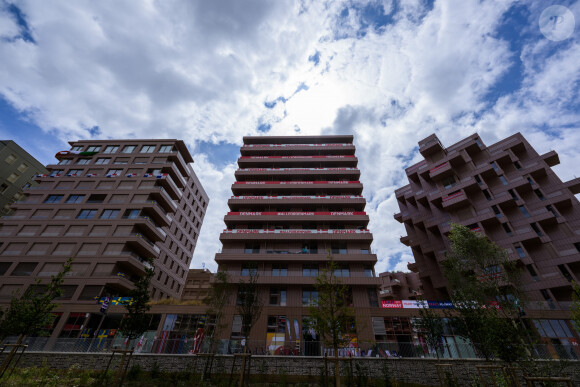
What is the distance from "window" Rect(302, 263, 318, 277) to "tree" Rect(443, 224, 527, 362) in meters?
15.9

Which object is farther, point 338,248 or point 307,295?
point 338,248

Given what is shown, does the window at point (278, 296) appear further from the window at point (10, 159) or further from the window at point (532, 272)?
the window at point (10, 159)

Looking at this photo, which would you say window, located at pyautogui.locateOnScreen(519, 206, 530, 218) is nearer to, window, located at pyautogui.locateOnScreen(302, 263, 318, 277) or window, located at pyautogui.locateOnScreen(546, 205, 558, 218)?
window, located at pyautogui.locateOnScreen(546, 205, 558, 218)

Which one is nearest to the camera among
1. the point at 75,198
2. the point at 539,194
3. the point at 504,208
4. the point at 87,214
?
the point at 539,194

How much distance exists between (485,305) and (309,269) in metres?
19.9

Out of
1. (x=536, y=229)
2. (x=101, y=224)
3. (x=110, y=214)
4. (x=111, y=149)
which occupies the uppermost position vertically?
(x=111, y=149)

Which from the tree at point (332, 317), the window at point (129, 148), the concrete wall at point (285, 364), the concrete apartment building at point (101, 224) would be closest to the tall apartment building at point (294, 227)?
the concrete wall at point (285, 364)

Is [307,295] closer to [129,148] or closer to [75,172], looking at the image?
[129,148]

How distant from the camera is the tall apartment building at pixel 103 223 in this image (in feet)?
127

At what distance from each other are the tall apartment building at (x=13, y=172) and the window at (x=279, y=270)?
50.0 m

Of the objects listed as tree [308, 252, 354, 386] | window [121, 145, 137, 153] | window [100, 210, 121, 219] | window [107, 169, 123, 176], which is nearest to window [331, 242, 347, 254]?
tree [308, 252, 354, 386]

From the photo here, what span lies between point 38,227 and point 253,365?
44.6 meters

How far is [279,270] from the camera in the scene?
37.3 meters

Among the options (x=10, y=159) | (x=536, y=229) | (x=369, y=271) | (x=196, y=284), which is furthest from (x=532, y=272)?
(x=10, y=159)
